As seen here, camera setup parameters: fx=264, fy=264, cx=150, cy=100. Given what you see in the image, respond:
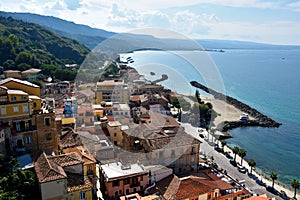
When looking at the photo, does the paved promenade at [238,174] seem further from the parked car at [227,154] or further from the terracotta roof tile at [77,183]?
the terracotta roof tile at [77,183]

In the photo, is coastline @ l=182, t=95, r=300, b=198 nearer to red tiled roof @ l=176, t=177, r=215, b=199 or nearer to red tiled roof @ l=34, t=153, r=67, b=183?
red tiled roof @ l=176, t=177, r=215, b=199

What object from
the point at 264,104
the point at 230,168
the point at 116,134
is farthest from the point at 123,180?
the point at 264,104

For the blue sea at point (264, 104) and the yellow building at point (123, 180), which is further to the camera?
the blue sea at point (264, 104)

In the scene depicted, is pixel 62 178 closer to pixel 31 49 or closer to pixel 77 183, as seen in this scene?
pixel 77 183

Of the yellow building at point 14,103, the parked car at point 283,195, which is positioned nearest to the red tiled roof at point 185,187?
the parked car at point 283,195

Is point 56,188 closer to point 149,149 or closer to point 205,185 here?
point 149,149

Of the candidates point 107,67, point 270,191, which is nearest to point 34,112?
point 270,191

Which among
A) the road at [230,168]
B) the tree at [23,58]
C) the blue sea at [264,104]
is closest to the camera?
the road at [230,168]
